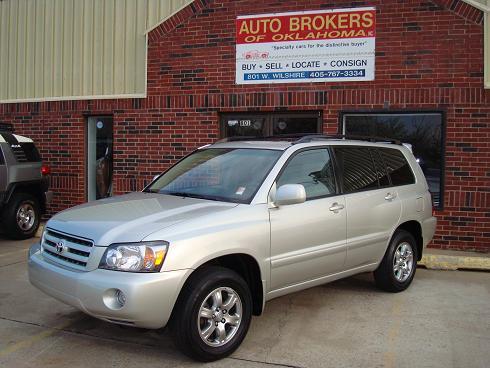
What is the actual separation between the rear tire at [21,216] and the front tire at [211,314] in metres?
5.72

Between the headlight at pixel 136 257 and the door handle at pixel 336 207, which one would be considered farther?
the door handle at pixel 336 207

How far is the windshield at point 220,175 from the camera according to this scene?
4.62 m

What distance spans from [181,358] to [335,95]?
18.1ft

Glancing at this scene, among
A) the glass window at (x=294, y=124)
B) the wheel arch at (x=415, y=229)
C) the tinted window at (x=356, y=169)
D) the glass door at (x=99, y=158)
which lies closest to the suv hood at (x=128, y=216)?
the tinted window at (x=356, y=169)

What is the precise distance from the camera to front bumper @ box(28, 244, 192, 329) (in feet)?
12.0

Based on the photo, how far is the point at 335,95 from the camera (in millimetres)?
8531

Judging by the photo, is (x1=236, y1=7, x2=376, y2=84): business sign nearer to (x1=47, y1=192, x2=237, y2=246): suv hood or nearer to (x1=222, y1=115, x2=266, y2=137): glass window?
(x1=222, y1=115, x2=266, y2=137): glass window

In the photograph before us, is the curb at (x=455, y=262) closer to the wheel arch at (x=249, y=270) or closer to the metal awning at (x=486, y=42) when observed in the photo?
the metal awning at (x=486, y=42)

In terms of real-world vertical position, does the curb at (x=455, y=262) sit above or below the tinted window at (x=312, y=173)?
below

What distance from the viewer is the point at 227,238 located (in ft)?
→ 13.3

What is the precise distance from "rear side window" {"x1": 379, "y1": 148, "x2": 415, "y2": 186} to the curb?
64.0 inches

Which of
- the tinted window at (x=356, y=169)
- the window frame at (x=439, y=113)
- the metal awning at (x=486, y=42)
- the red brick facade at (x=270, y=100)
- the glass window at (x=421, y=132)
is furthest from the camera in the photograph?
the glass window at (x=421, y=132)

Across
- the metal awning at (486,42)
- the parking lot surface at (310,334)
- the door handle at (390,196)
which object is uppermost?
the metal awning at (486,42)

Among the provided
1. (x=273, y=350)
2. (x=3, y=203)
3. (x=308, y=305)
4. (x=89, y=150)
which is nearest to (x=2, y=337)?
(x=273, y=350)
